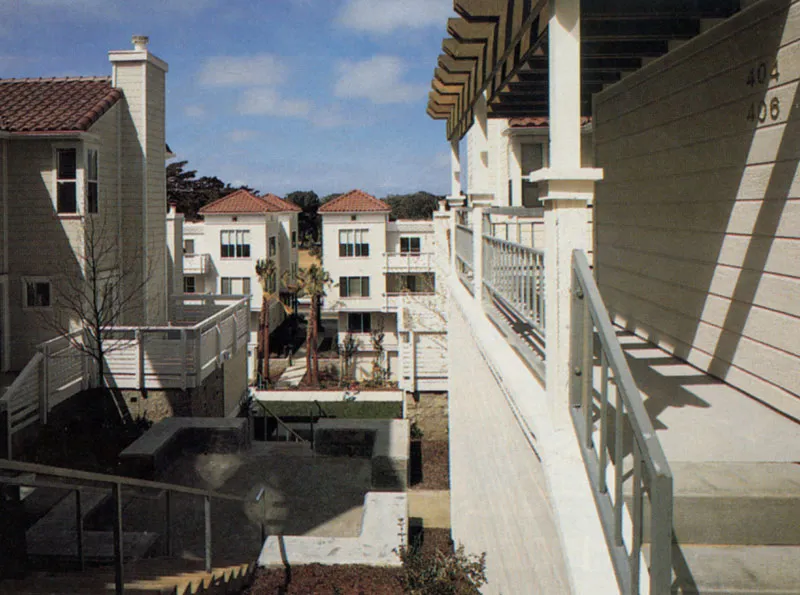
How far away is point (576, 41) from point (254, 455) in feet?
33.4

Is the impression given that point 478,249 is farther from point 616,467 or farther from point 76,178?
point 76,178

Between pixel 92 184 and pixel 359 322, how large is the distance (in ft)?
79.2

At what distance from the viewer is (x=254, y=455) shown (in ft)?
39.8

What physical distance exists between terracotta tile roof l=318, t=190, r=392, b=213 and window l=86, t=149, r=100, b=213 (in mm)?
21881

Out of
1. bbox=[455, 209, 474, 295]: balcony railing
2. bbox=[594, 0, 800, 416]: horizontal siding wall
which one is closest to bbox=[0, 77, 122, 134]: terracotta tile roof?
bbox=[455, 209, 474, 295]: balcony railing

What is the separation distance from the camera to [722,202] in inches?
199

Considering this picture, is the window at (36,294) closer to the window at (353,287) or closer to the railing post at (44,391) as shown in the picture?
the railing post at (44,391)

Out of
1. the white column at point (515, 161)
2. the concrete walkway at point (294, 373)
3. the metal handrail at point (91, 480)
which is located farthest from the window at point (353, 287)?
the metal handrail at point (91, 480)

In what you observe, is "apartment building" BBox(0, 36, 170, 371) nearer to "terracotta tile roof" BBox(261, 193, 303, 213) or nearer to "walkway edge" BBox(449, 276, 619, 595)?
"walkway edge" BBox(449, 276, 619, 595)

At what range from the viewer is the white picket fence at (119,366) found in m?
12.9

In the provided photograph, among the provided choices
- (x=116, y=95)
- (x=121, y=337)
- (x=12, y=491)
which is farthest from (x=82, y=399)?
(x=12, y=491)

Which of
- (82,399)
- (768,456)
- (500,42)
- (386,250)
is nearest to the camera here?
(768,456)

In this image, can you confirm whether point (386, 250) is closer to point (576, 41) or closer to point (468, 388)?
point (468, 388)

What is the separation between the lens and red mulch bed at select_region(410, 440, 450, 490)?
14.5 m
